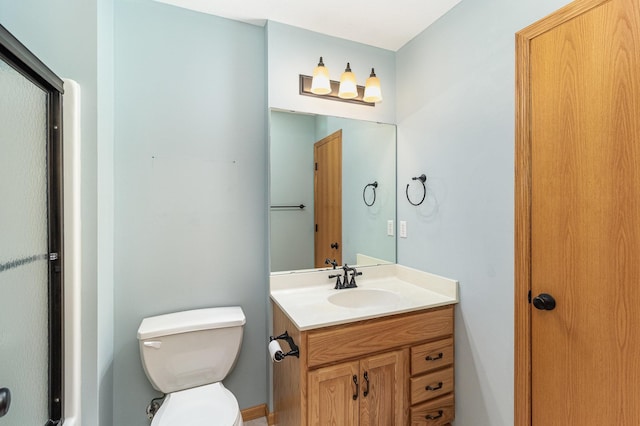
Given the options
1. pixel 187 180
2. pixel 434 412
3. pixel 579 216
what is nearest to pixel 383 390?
pixel 434 412

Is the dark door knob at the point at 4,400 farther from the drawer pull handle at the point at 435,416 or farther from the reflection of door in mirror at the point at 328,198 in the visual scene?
the drawer pull handle at the point at 435,416

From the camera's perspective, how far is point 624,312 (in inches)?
39.8

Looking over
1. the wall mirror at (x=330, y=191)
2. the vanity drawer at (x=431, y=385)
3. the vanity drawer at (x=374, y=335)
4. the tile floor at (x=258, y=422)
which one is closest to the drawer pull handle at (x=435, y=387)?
the vanity drawer at (x=431, y=385)

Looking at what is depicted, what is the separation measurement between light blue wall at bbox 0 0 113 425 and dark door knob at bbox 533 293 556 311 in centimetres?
193

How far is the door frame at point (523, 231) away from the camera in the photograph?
1293 millimetres

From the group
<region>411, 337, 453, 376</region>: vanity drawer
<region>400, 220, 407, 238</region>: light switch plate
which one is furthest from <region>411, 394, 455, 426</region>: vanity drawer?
<region>400, 220, 407, 238</region>: light switch plate

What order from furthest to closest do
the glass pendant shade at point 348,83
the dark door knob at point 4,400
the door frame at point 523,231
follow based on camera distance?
the glass pendant shade at point 348,83 < the door frame at point 523,231 < the dark door knob at point 4,400

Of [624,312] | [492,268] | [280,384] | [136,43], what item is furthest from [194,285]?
[624,312]

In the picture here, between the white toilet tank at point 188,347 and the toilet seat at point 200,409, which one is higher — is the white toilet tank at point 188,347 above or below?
above

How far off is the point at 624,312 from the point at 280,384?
1.57 metres

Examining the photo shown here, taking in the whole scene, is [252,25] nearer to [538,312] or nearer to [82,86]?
[82,86]

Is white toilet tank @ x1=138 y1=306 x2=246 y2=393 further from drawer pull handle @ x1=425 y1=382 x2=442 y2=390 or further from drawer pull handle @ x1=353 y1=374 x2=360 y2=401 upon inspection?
drawer pull handle @ x1=425 y1=382 x2=442 y2=390

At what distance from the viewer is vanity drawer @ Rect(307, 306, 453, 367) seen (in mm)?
1335

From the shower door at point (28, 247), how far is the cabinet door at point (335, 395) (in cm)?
99
